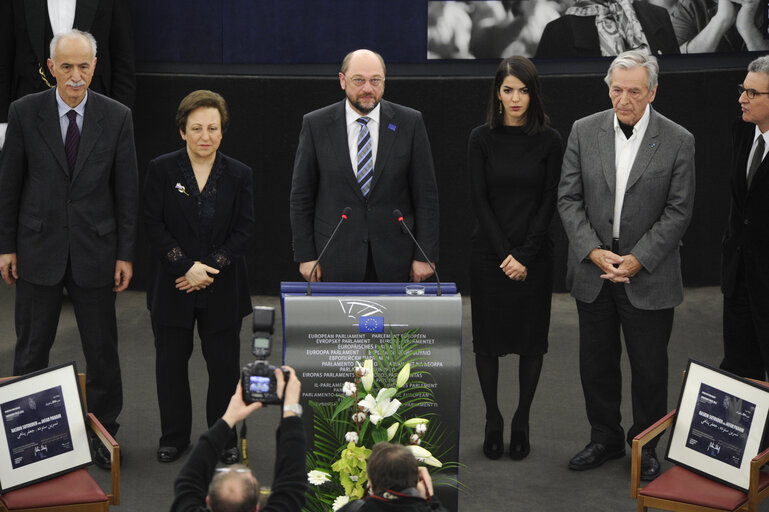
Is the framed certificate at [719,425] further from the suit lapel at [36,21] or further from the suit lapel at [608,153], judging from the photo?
the suit lapel at [36,21]

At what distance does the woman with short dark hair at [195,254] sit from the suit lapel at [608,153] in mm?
1467

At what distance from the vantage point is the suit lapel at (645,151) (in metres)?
4.51

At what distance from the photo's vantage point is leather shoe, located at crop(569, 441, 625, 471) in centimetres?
464

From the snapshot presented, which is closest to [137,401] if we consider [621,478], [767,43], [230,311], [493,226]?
[230,311]

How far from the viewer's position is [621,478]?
4.56 m

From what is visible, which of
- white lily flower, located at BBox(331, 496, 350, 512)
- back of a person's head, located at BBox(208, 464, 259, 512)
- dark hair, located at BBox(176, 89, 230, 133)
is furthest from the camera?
dark hair, located at BBox(176, 89, 230, 133)

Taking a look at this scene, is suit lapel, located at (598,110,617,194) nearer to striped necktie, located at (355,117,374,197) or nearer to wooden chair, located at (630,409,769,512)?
striped necktie, located at (355,117,374,197)

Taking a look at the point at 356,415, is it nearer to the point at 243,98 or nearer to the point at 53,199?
the point at 53,199

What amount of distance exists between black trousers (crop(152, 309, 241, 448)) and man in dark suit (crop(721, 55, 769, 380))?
6.95ft

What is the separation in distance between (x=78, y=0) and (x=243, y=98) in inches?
48.2

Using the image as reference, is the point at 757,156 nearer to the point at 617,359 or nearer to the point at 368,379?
the point at 617,359

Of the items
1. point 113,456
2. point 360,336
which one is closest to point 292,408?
point 360,336

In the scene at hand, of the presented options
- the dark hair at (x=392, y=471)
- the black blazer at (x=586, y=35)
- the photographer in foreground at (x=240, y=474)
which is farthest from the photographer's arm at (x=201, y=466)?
the black blazer at (x=586, y=35)

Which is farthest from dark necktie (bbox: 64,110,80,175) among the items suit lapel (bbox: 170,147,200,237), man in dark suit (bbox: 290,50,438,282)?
man in dark suit (bbox: 290,50,438,282)
